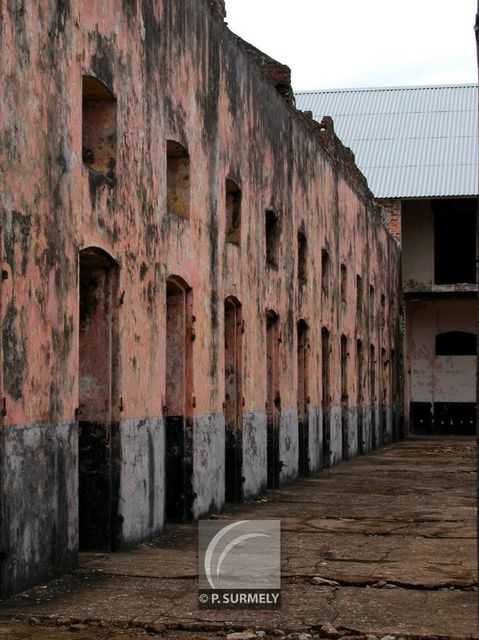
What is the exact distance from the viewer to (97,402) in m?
10.5

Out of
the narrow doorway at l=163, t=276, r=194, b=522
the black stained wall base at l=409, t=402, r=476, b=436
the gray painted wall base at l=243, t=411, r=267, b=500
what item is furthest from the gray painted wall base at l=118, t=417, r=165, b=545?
the black stained wall base at l=409, t=402, r=476, b=436

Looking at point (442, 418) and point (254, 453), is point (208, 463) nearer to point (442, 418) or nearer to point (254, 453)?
point (254, 453)

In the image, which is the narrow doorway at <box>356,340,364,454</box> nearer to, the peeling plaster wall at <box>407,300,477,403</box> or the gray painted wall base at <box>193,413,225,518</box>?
the peeling plaster wall at <box>407,300,477,403</box>

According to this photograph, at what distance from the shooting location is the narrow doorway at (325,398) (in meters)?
22.2

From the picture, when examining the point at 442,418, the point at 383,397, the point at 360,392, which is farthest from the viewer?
the point at 442,418

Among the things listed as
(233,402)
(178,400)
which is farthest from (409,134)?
(178,400)

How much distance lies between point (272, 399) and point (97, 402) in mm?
7320

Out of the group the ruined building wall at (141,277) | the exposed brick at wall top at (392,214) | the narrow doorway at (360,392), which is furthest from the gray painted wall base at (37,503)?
the exposed brick at wall top at (392,214)

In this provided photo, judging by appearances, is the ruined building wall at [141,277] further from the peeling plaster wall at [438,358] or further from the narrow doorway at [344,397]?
the peeling plaster wall at [438,358]

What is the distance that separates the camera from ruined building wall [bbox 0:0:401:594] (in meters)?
8.62

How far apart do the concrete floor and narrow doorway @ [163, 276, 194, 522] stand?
521mm

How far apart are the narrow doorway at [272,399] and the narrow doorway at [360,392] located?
9199 millimetres

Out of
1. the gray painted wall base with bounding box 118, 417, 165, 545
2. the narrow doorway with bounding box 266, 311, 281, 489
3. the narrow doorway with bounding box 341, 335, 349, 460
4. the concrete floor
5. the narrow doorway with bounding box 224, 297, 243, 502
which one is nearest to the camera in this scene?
the concrete floor

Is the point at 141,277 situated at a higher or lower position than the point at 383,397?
higher
